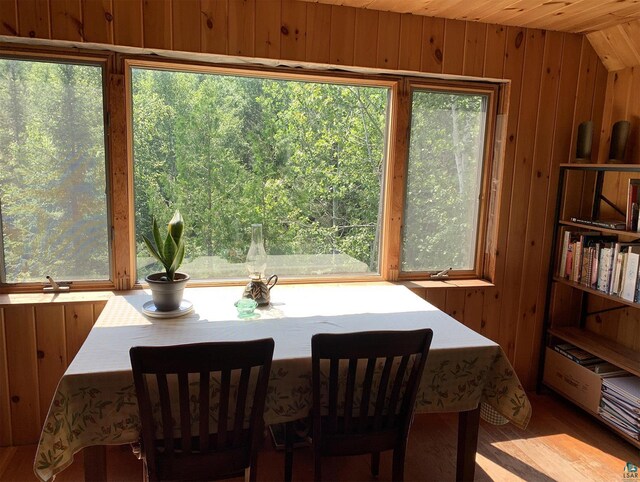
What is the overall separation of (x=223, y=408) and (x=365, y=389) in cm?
48

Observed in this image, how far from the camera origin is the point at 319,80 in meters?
2.73

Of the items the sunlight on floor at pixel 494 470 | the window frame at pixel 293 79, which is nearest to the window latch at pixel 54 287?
the window frame at pixel 293 79

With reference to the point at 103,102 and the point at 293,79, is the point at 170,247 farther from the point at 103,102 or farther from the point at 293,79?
the point at 293,79

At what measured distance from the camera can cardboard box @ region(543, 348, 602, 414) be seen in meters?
2.76

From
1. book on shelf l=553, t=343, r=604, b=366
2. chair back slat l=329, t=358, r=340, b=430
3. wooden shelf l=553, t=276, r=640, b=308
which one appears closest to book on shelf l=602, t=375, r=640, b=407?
book on shelf l=553, t=343, r=604, b=366

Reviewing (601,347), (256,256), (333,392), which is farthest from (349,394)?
(601,347)

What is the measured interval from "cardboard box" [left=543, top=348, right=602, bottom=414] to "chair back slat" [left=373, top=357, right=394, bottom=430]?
1598mm

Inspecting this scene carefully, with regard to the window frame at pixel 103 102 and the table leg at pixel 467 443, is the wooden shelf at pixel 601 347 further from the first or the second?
the window frame at pixel 103 102

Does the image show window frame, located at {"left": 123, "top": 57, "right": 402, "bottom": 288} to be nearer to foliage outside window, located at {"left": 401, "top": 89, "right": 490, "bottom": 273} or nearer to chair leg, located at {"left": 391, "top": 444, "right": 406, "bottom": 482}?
foliage outside window, located at {"left": 401, "top": 89, "right": 490, "bottom": 273}

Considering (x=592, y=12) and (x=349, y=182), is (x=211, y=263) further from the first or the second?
(x=592, y=12)

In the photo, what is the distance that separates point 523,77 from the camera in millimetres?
2885

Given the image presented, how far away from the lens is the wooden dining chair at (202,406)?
1.47 metres

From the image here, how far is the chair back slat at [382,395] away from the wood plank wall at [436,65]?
119cm

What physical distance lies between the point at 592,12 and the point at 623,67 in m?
0.57
